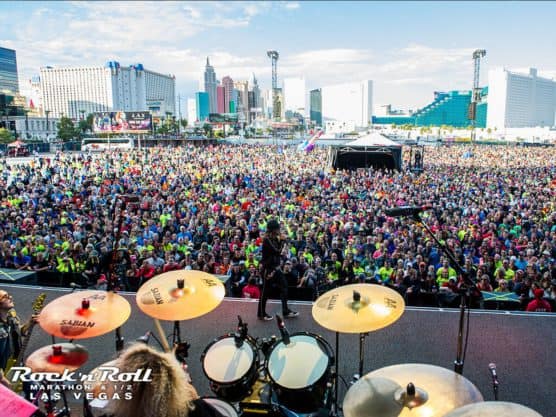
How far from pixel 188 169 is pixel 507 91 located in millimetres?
151794

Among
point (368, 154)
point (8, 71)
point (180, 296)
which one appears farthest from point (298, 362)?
point (8, 71)

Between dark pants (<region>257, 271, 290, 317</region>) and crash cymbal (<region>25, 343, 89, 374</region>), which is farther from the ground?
crash cymbal (<region>25, 343, 89, 374</region>)

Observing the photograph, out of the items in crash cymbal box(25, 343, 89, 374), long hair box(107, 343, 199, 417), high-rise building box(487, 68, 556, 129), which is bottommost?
crash cymbal box(25, 343, 89, 374)

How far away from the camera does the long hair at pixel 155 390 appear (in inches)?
76.2

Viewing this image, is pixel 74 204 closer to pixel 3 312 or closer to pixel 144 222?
pixel 144 222

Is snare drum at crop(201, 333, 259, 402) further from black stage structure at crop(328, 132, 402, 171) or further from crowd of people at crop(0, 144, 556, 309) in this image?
black stage structure at crop(328, 132, 402, 171)

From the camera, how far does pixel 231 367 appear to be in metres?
4.26

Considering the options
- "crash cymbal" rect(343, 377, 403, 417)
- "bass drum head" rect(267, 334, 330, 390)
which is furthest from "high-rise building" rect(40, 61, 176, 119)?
"crash cymbal" rect(343, 377, 403, 417)

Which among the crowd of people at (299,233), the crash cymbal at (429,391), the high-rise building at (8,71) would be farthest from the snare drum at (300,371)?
→ the high-rise building at (8,71)

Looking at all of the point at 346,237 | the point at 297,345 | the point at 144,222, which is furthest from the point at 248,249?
the point at 297,345

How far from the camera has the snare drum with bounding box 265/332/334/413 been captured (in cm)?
393

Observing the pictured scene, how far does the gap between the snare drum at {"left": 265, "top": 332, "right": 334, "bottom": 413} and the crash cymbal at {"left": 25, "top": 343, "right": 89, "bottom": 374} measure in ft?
5.40

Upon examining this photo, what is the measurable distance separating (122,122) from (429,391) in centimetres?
7153

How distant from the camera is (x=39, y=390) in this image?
4098 millimetres
